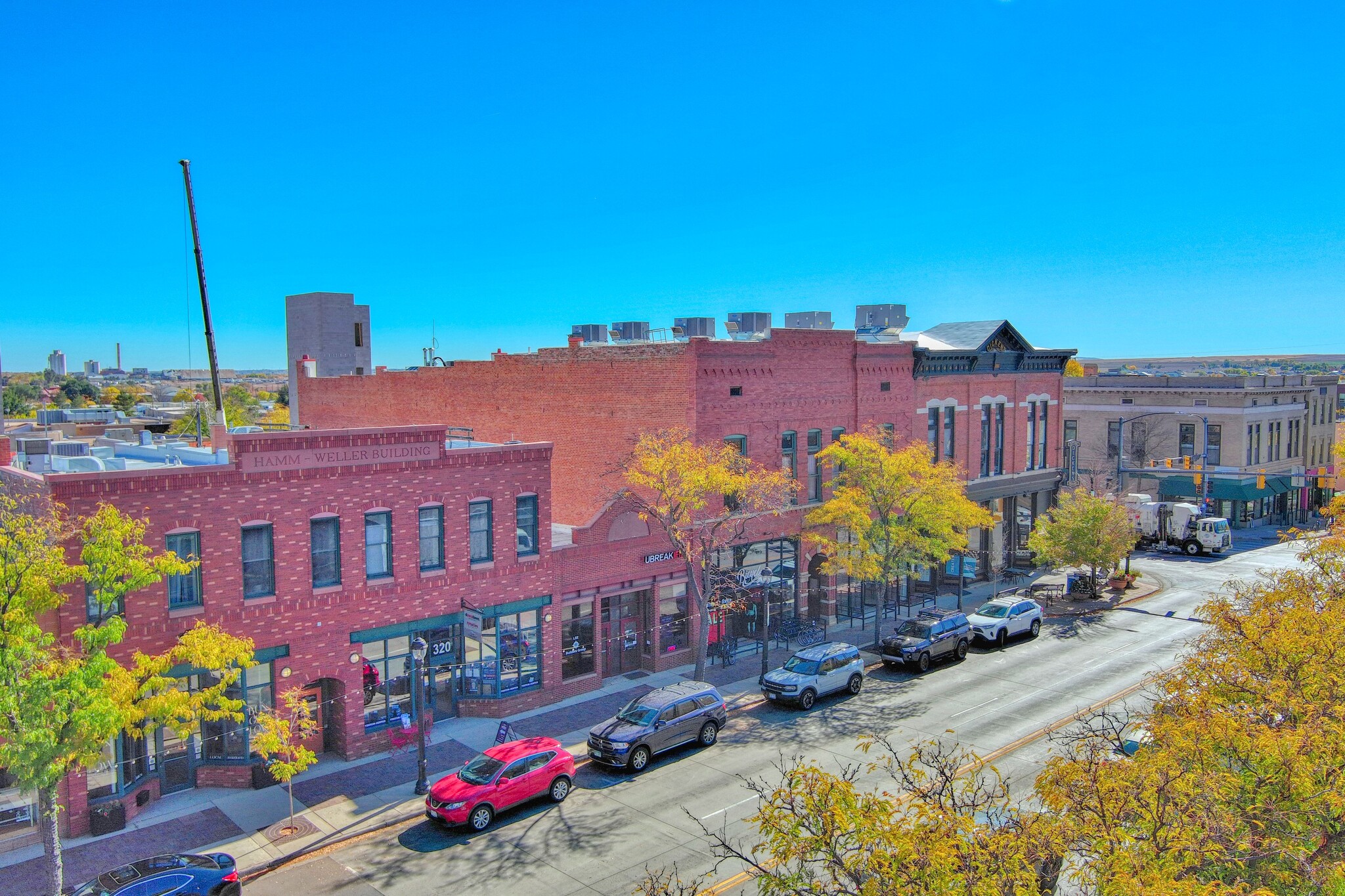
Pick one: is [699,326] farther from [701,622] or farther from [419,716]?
[419,716]

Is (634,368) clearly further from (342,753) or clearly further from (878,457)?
(342,753)

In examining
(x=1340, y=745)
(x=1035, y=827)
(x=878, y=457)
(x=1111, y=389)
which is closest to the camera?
(x=1035, y=827)

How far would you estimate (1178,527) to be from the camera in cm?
5903

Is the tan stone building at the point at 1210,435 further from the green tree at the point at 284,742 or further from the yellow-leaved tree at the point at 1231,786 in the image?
the green tree at the point at 284,742

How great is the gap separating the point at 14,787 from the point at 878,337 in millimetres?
37170

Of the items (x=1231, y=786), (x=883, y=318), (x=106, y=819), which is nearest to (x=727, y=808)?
(x=1231, y=786)

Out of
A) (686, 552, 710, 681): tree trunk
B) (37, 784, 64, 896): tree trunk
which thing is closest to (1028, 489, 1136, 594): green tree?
(686, 552, 710, 681): tree trunk

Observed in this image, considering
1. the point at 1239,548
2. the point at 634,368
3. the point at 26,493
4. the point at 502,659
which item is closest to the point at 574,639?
the point at 502,659

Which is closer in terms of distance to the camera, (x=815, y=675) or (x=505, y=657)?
(x=505, y=657)

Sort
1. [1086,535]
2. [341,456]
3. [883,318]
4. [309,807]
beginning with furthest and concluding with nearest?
[883,318] → [1086,535] → [341,456] → [309,807]

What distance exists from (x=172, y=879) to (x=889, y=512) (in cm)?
2658

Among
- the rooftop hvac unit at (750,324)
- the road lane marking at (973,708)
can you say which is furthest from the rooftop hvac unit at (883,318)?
the road lane marking at (973,708)

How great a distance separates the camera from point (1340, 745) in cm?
1199

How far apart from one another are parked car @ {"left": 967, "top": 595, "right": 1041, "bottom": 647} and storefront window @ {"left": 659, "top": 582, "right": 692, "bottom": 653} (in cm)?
1141
